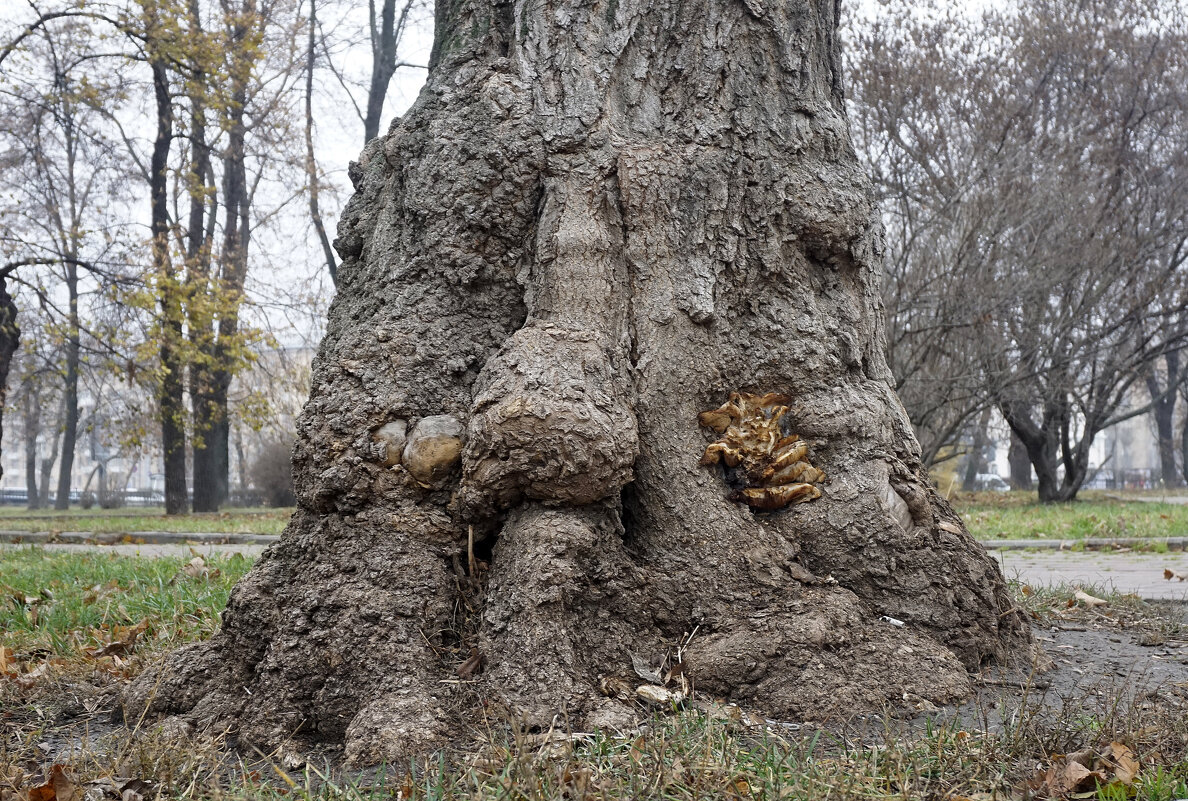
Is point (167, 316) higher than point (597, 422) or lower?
higher

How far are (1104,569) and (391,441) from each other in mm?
6806

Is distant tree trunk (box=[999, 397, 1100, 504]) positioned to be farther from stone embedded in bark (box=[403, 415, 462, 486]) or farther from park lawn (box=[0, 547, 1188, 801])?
stone embedded in bark (box=[403, 415, 462, 486])

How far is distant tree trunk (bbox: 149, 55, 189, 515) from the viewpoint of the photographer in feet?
48.4

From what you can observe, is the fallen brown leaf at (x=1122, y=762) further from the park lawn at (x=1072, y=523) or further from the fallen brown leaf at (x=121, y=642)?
the park lawn at (x=1072, y=523)

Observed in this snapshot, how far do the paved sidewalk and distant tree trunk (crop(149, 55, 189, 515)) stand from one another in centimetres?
1209

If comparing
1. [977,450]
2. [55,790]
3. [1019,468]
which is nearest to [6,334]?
[55,790]

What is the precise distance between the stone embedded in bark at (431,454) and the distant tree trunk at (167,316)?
1240 cm

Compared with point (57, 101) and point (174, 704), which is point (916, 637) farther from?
point (57, 101)

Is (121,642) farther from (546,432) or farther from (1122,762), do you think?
(1122,762)

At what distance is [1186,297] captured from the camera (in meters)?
16.5

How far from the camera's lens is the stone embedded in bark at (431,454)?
10.0 feet

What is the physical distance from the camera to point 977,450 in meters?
25.9

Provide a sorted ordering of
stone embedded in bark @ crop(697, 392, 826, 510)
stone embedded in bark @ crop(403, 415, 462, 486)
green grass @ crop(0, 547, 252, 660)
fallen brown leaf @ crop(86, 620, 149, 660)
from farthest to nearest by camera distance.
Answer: green grass @ crop(0, 547, 252, 660)
fallen brown leaf @ crop(86, 620, 149, 660)
stone embedded in bark @ crop(697, 392, 826, 510)
stone embedded in bark @ crop(403, 415, 462, 486)

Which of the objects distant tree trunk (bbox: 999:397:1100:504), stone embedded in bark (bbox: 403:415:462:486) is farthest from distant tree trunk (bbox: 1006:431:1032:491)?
stone embedded in bark (bbox: 403:415:462:486)
